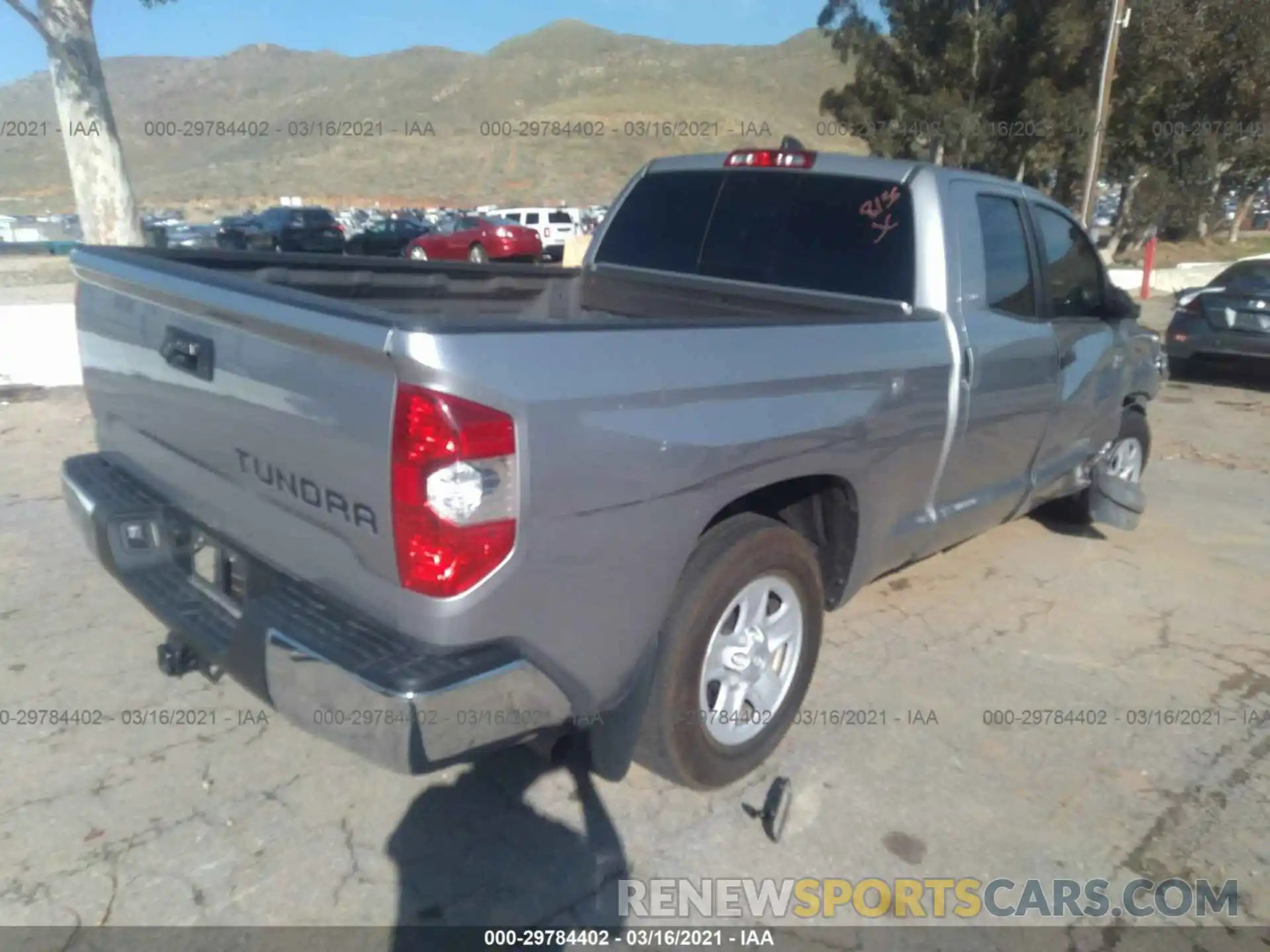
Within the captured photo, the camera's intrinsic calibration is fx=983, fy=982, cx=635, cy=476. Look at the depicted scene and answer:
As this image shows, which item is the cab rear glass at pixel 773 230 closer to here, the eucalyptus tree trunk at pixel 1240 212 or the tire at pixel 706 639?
the tire at pixel 706 639

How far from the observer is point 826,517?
3.46 meters

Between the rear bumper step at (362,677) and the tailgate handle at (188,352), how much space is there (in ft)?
1.58

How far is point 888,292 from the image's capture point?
367 cm

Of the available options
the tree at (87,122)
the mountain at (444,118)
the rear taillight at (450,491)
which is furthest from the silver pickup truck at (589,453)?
the mountain at (444,118)

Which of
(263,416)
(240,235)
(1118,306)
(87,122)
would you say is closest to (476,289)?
(263,416)

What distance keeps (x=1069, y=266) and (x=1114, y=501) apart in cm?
152

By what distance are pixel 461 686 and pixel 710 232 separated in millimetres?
2716

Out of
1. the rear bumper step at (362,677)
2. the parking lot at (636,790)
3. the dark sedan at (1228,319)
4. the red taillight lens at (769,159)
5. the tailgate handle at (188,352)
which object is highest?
the red taillight lens at (769,159)

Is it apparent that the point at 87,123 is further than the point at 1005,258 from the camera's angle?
Yes

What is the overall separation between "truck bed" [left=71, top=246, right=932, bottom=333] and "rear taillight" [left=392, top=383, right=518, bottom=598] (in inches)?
11.3

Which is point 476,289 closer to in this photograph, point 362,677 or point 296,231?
point 362,677

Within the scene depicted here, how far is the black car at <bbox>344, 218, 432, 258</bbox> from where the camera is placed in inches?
1170

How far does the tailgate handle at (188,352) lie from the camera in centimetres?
259

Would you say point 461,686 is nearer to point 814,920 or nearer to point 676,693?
point 676,693
